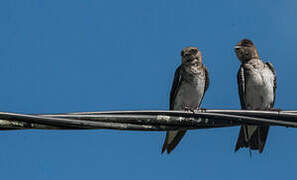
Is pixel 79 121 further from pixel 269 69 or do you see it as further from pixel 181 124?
pixel 269 69

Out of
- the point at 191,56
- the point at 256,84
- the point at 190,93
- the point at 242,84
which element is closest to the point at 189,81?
the point at 190,93

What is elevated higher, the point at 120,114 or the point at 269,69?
the point at 269,69

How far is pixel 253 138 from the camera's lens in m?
7.78

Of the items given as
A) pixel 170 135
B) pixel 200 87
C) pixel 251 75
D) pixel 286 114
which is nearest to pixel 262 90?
pixel 251 75

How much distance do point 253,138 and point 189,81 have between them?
2009 millimetres

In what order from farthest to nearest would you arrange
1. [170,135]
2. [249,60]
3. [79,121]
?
[249,60] < [170,135] < [79,121]

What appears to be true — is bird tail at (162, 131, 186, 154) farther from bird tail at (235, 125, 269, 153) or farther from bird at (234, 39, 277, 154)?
bird at (234, 39, 277, 154)

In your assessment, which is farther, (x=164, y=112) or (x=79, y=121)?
(x=164, y=112)

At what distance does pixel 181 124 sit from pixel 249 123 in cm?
51

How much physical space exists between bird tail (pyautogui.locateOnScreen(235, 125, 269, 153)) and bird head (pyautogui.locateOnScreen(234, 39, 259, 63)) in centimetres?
217

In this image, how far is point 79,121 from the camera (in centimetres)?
402

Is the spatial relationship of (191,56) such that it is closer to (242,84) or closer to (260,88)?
(242,84)

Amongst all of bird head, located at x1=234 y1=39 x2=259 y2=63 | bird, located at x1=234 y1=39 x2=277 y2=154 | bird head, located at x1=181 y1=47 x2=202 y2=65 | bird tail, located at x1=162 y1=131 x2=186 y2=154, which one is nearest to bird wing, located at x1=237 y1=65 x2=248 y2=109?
bird, located at x1=234 y1=39 x2=277 y2=154

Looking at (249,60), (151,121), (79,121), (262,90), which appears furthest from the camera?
(249,60)
